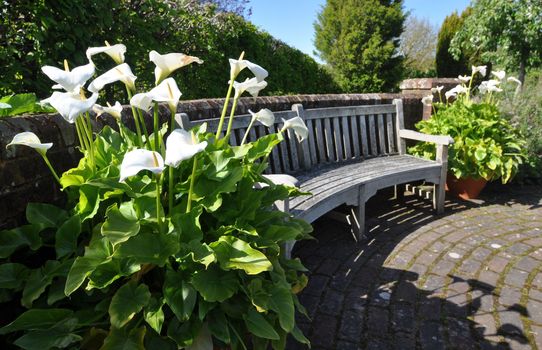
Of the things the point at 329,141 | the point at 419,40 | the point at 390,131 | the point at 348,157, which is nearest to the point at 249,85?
the point at 329,141

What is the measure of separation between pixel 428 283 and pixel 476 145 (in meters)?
2.21

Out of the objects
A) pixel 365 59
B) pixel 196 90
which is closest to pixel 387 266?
pixel 196 90

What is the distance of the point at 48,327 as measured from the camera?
1.27m

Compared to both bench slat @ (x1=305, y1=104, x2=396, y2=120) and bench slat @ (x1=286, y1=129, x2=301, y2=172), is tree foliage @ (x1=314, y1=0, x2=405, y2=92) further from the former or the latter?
bench slat @ (x1=286, y1=129, x2=301, y2=172)

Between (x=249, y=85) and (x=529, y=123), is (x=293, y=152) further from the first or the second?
(x=529, y=123)

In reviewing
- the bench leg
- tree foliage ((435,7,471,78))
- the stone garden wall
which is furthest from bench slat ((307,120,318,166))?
tree foliage ((435,7,471,78))

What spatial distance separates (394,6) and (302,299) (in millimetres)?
15425

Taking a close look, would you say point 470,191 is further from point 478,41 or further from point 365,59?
point 365,59

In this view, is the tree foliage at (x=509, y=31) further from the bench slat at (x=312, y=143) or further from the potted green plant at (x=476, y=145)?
the bench slat at (x=312, y=143)

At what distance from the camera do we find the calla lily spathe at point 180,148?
1012 millimetres

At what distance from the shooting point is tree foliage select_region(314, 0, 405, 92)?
47.6ft

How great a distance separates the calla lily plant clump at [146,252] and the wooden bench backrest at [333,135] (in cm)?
133

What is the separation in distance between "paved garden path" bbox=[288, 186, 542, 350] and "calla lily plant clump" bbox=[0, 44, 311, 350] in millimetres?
830

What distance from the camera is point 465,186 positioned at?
4414 millimetres
